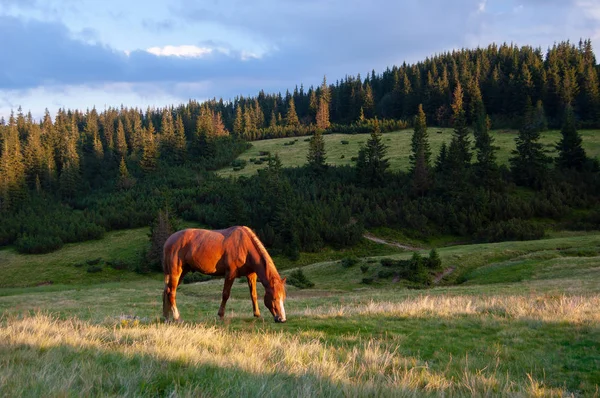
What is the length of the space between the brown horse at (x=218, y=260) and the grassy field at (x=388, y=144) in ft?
229

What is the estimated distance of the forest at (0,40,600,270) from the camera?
54625 millimetres

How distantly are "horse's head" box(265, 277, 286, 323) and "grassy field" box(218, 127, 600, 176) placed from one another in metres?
69.9

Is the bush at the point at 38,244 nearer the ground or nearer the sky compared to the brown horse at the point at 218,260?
nearer the ground

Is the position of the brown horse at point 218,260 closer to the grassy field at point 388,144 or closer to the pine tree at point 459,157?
the pine tree at point 459,157

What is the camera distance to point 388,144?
95.8m

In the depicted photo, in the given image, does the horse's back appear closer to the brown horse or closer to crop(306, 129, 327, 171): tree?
the brown horse

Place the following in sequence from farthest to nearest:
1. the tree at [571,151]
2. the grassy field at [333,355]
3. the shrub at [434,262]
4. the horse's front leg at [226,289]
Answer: the tree at [571,151] < the shrub at [434,262] < the horse's front leg at [226,289] < the grassy field at [333,355]

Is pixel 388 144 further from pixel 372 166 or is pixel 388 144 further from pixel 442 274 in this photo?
pixel 442 274

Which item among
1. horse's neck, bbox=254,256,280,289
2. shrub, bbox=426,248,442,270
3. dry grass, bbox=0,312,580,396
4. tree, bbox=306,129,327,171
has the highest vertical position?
tree, bbox=306,129,327,171

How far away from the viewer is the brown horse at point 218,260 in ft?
35.4

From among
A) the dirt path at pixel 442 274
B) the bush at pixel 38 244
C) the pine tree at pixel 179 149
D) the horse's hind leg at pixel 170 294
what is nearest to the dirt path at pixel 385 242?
the dirt path at pixel 442 274

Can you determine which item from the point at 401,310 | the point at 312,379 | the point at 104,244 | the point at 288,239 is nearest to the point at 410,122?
the point at 288,239

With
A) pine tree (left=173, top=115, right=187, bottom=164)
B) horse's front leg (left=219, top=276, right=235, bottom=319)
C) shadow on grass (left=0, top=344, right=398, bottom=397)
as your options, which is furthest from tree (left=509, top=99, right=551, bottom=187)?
pine tree (left=173, top=115, right=187, bottom=164)

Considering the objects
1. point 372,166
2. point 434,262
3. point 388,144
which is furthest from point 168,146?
point 434,262
